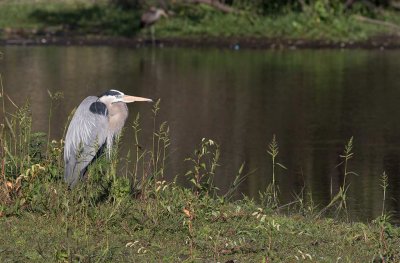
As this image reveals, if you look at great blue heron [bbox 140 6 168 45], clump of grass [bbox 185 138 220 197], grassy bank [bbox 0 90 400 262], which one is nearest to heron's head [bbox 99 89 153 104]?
clump of grass [bbox 185 138 220 197]

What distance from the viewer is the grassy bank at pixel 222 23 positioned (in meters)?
24.2

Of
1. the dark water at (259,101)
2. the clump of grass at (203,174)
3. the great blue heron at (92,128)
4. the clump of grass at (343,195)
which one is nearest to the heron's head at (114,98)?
the great blue heron at (92,128)

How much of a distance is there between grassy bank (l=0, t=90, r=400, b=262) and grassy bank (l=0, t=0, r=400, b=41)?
647 inches

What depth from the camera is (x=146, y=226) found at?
695 cm

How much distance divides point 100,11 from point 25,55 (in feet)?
16.2

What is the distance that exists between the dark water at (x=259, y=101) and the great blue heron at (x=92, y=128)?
5.03 ft

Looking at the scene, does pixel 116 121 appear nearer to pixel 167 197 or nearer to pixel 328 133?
pixel 167 197

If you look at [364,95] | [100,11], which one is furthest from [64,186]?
[100,11]

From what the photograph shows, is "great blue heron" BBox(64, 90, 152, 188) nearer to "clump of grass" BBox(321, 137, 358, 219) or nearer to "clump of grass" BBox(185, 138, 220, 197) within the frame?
"clump of grass" BBox(185, 138, 220, 197)

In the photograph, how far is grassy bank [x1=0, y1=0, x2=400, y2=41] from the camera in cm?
2420

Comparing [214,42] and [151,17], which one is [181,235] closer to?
[214,42]

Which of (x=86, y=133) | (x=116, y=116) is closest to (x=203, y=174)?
(x=86, y=133)

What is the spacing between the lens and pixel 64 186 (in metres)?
7.43

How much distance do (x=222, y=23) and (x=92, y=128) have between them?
1659 centimetres
